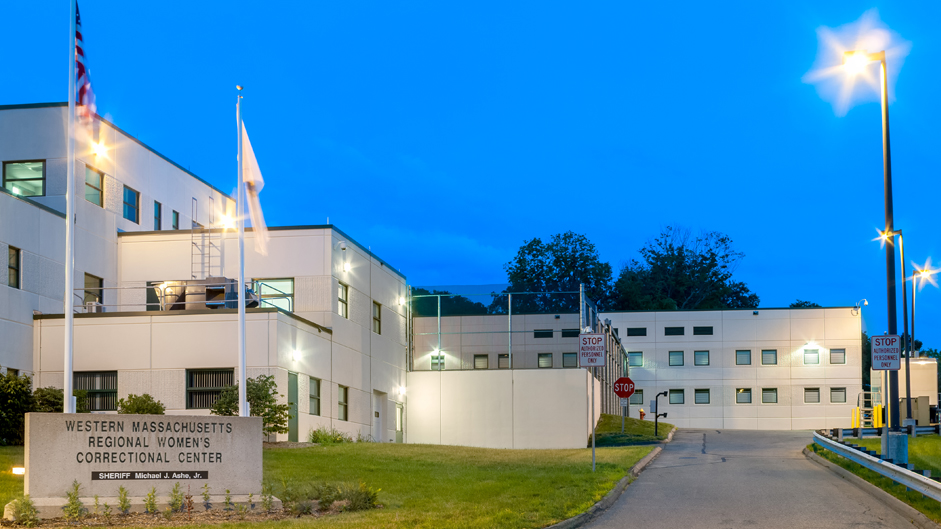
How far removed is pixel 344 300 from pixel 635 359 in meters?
37.2

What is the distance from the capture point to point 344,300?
34719 mm

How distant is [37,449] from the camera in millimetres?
13641

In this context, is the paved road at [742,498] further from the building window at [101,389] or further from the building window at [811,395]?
the building window at [811,395]

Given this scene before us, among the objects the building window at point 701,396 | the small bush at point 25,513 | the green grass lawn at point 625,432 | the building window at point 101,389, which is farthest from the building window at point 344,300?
the building window at point 701,396

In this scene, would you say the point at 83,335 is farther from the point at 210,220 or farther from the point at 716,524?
the point at 716,524

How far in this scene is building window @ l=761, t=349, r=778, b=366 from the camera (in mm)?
66062

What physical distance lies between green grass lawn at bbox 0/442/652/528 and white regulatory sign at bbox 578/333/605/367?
88.2 inches

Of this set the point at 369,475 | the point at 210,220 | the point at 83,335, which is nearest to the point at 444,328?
the point at 210,220

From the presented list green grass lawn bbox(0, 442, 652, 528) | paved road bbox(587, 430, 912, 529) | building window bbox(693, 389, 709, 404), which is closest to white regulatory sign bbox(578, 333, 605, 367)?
green grass lawn bbox(0, 442, 652, 528)

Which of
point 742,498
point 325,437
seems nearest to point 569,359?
point 325,437

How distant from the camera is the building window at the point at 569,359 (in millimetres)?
40250

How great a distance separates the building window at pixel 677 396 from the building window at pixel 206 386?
43193 millimetres

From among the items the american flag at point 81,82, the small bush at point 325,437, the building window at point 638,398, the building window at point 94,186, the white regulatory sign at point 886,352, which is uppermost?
the building window at point 94,186

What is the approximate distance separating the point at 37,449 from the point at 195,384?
16.3 m
